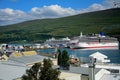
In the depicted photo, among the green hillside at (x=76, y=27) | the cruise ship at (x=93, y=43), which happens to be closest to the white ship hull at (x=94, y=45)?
the cruise ship at (x=93, y=43)

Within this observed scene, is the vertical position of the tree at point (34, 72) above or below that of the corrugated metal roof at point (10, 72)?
above

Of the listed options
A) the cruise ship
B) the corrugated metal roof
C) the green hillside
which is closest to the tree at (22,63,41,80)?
the corrugated metal roof

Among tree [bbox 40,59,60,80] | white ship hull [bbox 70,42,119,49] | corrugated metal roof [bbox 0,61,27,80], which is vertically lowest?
white ship hull [bbox 70,42,119,49]

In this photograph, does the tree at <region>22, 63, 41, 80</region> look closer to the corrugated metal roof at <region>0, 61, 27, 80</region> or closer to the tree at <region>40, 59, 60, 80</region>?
the tree at <region>40, 59, 60, 80</region>

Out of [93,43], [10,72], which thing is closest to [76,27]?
[93,43]

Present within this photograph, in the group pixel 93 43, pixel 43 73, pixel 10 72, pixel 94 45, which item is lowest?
pixel 94 45

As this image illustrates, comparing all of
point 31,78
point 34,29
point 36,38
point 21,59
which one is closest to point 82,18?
point 34,29

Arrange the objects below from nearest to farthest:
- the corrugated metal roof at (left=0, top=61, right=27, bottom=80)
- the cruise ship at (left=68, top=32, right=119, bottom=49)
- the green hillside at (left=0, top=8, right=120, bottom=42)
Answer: the corrugated metal roof at (left=0, top=61, right=27, bottom=80), the cruise ship at (left=68, top=32, right=119, bottom=49), the green hillside at (left=0, top=8, right=120, bottom=42)

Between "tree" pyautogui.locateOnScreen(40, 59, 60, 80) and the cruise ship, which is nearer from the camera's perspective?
"tree" pyautogui.locateOnScreen(40, 59, 60, 80)

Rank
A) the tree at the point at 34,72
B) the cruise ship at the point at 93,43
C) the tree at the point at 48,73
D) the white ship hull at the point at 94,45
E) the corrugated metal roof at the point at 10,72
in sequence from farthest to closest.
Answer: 1. the cruise ship at the point at 93,43
2. the white ship hull at the point at 94,45
3. the corrugated metal roof at the point at 10,72
4. the tree at the point at 34,72
5. the tree at the point at 48,73

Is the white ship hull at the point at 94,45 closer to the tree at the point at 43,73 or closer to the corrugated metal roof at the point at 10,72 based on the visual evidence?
the corrugated metal roof at the point at 10,72

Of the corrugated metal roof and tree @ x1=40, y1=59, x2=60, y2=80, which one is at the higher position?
tree @ x1=40, y1=59, x2=60, y2=80

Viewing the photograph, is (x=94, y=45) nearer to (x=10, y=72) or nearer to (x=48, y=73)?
(x=10, y=72)

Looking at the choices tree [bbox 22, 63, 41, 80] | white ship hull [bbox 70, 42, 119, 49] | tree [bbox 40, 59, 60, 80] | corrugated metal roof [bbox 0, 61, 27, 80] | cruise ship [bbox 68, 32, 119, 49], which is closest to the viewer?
tree [bbox 40, 59, 60, 80]
